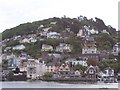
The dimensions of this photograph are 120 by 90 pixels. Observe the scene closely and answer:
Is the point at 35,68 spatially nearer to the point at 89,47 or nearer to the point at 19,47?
the point at 89,47

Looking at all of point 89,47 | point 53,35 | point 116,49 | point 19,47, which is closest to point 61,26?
point 53,35

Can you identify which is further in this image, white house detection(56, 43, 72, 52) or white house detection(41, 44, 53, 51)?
white house detection(56, 43, 72, 52)

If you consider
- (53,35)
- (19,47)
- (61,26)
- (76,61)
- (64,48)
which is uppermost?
(61,26)

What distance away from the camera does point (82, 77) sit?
26.5 m

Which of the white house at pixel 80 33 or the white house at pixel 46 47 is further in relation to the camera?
the white house at pixel 80 33

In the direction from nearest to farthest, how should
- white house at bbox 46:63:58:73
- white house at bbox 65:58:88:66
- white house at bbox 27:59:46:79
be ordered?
white house at bbox 27:59:46:79
white house at bbox 46:63:58:73
white house at bbox 65:58:88:66

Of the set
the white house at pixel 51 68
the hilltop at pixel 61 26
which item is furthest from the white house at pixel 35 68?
the hilltop at pixel 61 26

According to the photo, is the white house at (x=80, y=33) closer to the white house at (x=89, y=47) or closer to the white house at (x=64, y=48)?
the white house at (x=89, y=47)

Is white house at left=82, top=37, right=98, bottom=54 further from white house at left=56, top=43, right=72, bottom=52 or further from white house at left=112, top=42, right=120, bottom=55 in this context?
white house at left=112, top=42, right=120, bottom=55

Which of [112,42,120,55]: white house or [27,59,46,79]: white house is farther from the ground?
[112,42,120,55]: white house

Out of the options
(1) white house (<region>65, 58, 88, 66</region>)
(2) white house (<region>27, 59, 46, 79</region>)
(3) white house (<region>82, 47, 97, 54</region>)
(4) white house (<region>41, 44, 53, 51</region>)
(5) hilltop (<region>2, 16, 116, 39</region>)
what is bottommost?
(2) white house (<region>27, 59, 46, 79</region>)

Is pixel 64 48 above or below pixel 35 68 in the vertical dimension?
above

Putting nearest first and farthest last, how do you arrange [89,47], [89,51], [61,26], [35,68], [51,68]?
[35,68] < [51,68] < [89,51] < [89,47] < [61,26]

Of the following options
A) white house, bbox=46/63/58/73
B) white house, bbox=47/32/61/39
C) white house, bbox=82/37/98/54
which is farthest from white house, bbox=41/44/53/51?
white house, bbox=46/63/58/73
